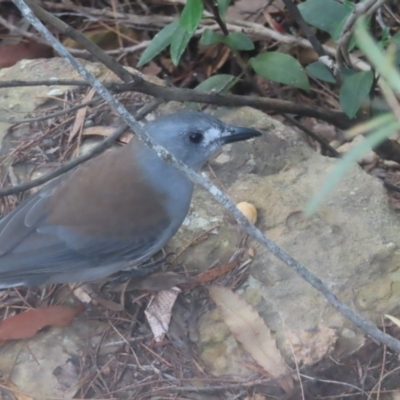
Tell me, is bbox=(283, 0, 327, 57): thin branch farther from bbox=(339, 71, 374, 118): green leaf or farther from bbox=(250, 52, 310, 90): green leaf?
bbox=(339, 71, 374, 118): green leaf

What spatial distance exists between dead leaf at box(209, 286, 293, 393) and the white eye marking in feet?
2.17

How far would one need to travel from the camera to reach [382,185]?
125 inches

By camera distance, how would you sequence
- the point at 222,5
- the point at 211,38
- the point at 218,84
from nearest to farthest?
the point at 222,5
the point at 211,38
the point at 218,84

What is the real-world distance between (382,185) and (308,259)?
606 millimetres

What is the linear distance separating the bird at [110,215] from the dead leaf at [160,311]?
0.23 meters

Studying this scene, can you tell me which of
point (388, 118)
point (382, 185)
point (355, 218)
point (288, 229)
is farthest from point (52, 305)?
point (388, 118)

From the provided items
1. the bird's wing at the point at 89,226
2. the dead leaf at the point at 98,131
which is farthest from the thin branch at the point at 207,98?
the dead leaf at the point at 98,131

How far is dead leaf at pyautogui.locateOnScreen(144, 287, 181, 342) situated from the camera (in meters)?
2.76

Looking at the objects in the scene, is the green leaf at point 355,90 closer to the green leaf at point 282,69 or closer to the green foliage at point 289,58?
the green foliage at point 289,58

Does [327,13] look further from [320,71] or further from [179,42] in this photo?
[179,42]

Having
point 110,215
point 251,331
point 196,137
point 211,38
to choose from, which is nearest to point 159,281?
point 110,215

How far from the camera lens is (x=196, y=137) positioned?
9.62ft

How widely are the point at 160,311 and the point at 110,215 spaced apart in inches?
18.8

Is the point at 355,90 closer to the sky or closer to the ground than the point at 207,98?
closer to the sky
